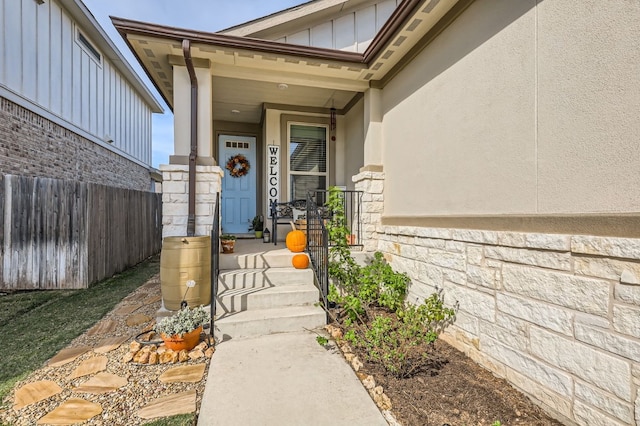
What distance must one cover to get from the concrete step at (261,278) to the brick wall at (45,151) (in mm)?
4974

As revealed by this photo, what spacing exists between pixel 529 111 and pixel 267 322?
301cm

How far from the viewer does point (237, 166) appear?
6.80 m

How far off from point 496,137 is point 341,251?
214cm

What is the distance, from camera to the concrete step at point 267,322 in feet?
9.87

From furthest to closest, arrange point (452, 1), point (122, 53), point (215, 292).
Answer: point (122, 53) < point (215, 292) < point (452, 1)

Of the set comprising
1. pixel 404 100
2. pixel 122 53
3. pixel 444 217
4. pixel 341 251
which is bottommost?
pixel 341 251

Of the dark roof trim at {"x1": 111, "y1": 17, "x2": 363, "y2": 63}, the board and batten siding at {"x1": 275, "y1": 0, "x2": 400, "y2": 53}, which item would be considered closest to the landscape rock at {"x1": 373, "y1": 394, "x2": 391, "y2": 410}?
the dark roof trim at {"x1": 111, "y1": 17, "x2": 363, "y2": 63}

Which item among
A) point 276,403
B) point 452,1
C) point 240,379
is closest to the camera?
point 276,403

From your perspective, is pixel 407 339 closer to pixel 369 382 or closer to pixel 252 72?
pixel 369 382

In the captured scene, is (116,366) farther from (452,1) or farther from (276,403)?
(452,1)

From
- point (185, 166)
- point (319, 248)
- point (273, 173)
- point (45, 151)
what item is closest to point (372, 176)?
point (319, 248)

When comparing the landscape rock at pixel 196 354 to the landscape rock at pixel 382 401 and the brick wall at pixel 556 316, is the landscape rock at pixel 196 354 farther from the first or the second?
the brick wall at pixel 556 316

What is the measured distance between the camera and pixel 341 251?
384cm

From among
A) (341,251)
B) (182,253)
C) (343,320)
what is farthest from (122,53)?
(343,320)
